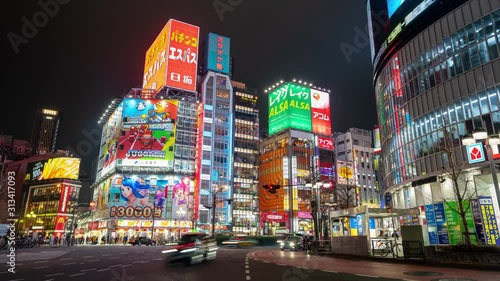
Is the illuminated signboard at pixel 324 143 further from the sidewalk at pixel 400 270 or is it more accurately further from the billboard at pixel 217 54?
the sidewalk at pixel 400 270

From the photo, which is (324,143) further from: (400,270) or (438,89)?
(400,270)

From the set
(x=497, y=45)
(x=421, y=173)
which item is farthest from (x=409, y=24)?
(x=421, y=173)

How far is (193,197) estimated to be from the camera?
3282 inches

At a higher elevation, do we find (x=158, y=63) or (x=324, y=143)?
(x=158, y=63)

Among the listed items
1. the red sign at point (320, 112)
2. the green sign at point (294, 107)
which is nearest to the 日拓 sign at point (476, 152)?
the green sign at point (294, 107)

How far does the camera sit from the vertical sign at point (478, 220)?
27.3m

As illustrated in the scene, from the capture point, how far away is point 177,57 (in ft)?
291

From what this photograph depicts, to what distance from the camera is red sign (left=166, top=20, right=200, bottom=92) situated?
88062 mm

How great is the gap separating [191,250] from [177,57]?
78.3m

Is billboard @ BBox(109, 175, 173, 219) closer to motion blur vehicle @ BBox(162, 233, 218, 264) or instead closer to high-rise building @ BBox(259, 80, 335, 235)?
high-rise building @ BBox(259, 80, 335, 235)

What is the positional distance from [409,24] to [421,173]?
1776cm

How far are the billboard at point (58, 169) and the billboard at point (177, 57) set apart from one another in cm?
3364

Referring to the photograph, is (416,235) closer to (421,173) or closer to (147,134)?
(421,173)

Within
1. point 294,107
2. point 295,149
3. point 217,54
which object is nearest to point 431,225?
point 295,149
